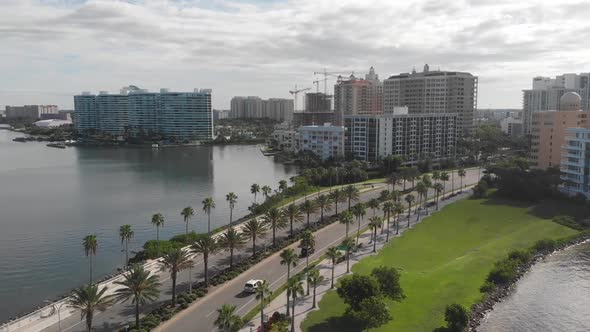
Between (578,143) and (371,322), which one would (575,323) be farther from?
(578,143)

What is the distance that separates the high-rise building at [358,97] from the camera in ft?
629

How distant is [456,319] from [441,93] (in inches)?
5370

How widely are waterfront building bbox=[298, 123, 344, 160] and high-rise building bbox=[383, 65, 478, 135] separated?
4662 centimetres

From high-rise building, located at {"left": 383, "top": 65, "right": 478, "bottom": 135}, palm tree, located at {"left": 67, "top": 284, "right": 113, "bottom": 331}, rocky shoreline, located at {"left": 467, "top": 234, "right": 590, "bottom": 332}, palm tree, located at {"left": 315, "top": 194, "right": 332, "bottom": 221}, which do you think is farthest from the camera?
high-rise building, located at {"left": 383, "top": 65, "right": 478, "bottom": 135}

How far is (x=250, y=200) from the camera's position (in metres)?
85.6

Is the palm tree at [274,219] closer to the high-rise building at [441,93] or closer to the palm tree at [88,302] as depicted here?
the palm tree at [88,302]

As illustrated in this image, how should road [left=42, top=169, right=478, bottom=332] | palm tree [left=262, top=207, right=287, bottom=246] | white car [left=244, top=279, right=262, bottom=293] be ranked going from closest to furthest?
road [left=42, top=169, right=478, bottom=332] < white car [left=244, top=279, right=262, bottom=293] < palm tree [left=262, top=207, right=287, bottom=246]

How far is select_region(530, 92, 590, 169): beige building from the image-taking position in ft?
278

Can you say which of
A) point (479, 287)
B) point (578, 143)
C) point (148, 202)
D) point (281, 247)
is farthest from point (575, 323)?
point (148, 202)

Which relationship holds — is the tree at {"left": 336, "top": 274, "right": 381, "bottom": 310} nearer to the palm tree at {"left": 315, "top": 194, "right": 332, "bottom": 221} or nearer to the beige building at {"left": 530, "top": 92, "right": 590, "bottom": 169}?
the palm tree at {"left": 315, "top": 194, "right": 332, "bottom": 221}

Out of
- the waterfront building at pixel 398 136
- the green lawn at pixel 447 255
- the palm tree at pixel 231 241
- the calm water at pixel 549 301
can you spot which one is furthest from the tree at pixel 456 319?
the waterfront building at pixel 398 136

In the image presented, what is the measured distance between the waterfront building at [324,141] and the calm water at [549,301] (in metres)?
78.5

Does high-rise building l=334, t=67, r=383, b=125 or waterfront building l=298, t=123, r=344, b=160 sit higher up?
high-rise building l=334, t=67, r=383, b=125

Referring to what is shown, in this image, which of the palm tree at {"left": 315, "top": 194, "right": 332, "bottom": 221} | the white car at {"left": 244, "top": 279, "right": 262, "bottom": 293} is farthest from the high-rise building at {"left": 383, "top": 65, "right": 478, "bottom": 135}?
the white car at {"left": 244, "top": 279, "right": 262, "bottom": 293}
